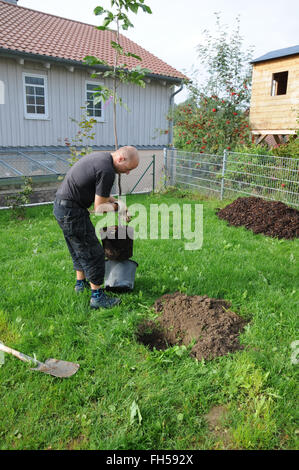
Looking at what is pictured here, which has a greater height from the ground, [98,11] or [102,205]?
[98,11]

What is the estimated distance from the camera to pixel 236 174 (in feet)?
30.0

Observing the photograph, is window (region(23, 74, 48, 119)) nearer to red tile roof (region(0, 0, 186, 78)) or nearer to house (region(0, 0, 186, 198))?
house (region(0, 0, 186, 198))

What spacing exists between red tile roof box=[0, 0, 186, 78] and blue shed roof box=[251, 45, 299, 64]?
3.01 metres

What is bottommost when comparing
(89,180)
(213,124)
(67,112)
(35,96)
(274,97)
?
(89,180)

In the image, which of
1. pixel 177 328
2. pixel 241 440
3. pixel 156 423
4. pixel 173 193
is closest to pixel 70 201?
pixel 177 328

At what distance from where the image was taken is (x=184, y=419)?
2326 millimetres

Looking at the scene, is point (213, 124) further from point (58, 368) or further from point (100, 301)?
point (58, 368)

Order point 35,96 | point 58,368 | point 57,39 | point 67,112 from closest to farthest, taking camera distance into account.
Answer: point 58,368 < point 35,96 < point 67,112 < point 57,39

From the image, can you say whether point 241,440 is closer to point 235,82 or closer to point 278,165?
point 278,165

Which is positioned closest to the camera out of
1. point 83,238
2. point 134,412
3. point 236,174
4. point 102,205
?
point 134,412

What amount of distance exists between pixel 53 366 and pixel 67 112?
983 centimetres

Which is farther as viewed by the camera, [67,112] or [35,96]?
[67,112]

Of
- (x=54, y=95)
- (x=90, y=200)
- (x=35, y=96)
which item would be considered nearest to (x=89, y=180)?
(x=90, y=200)

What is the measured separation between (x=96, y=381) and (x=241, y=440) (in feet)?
3.64
